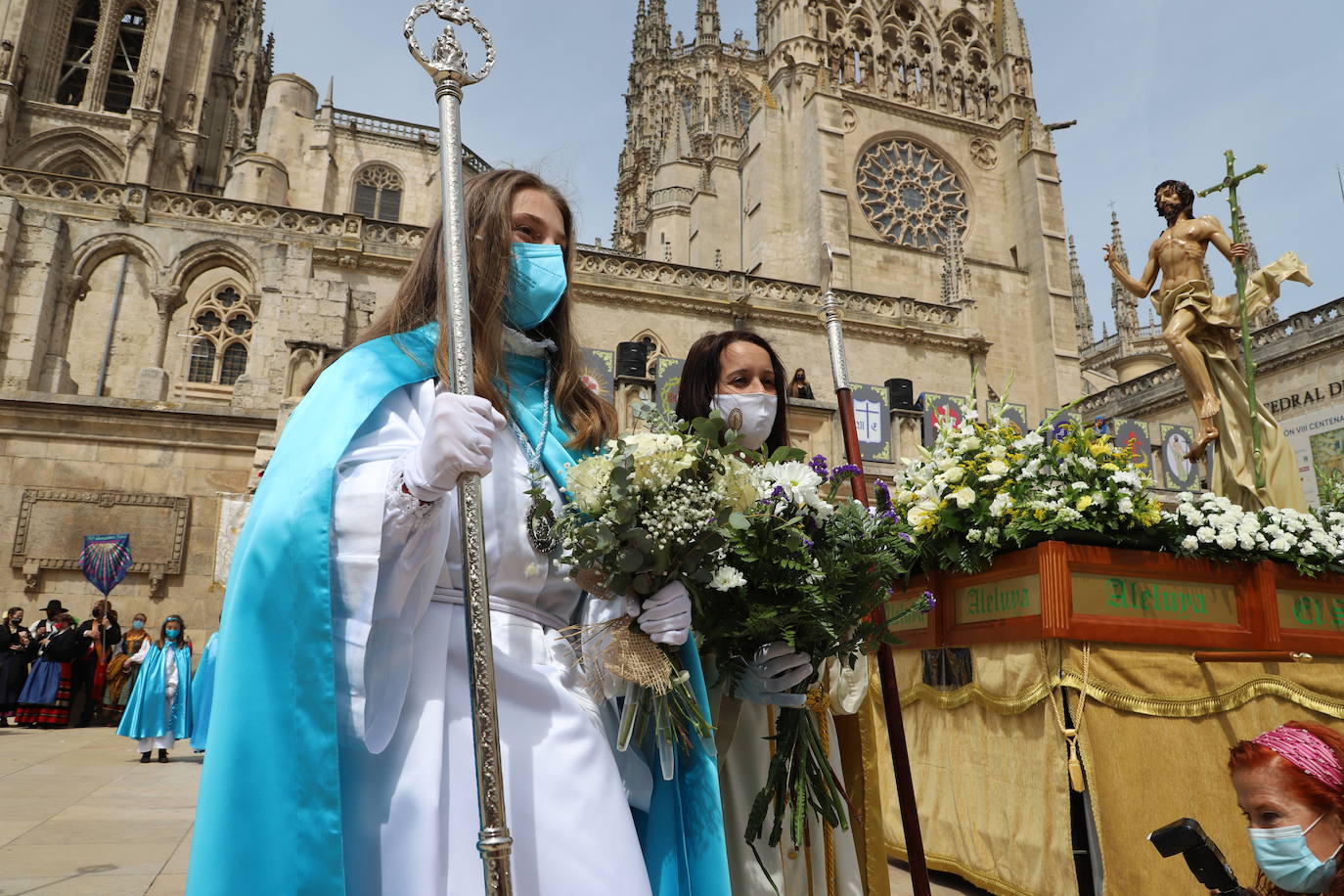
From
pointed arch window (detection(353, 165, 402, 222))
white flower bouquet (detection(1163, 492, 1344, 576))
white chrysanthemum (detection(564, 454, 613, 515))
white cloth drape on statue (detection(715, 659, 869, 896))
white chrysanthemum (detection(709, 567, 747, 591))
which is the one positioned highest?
pointed arch window (detection(353, 165, 402, 222))

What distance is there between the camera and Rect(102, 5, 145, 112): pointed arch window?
3581 cm

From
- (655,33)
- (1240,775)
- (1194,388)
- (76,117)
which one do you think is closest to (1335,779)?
(1240,775)

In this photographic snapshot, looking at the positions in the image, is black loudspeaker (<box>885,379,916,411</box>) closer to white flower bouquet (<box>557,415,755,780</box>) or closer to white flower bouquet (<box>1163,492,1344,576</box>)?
white flower bouquet (<box>1163,492,1344,576</box>)

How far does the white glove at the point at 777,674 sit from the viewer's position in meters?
2.38

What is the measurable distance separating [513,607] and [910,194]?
36331 mm

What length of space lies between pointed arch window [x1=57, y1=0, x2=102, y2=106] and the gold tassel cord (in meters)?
42.9

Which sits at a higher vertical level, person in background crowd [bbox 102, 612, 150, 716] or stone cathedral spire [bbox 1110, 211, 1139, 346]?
stone cathedral spire [bbox 1110, 211, 1139, 346]

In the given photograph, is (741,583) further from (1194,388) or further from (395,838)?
(1194,388)

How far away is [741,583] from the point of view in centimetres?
210

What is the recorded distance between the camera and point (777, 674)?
242 cm

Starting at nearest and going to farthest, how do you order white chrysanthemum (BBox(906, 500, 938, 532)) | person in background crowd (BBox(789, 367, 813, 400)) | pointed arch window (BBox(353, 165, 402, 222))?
1. white chrysanthemum (BBox(906, 500, 938, 532))
2. person in background crowd (BBox(789, 367, 813, 400))
3. pointed arch window (BBox(353, 165, 402, 222))

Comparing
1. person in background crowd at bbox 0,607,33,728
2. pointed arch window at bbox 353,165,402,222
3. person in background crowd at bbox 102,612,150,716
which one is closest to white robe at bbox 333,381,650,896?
person in background crowd at bbox 102,612,150,716

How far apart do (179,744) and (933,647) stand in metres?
12.7

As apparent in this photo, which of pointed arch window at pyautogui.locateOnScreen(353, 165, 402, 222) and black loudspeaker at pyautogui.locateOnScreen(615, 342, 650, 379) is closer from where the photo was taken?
black loudspeaker at pyautogui.locateOnScreen(615, 342, 650, 379)
